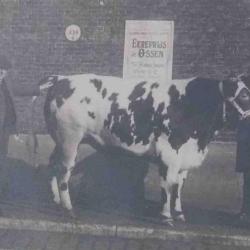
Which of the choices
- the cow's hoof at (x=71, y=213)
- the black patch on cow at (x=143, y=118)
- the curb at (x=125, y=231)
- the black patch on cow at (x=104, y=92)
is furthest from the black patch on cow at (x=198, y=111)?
the cow's hoof at (x=71, y=213)

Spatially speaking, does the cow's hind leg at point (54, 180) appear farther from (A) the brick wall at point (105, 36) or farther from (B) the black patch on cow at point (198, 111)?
(A) the brick wall at point (105, 36)

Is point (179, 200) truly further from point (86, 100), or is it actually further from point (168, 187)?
point (86, 100)

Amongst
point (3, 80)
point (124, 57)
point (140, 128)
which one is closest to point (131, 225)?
point (140, 128)

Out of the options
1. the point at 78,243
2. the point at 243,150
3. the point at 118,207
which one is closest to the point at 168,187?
the point at 118,207

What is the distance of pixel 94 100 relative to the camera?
7.53 meters

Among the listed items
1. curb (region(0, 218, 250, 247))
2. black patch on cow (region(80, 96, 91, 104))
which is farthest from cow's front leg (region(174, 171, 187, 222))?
black patch on cow (region(80, 96, 91, 104))

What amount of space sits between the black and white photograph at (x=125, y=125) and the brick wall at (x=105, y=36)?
0.02m

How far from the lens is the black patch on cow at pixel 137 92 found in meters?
7.44

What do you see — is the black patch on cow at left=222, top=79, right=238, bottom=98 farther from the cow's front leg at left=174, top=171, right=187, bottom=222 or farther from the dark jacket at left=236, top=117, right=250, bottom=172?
the cow's front leg at left=174, top=171, right=187, bottom=222

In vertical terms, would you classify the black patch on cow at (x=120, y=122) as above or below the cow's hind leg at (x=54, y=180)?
above

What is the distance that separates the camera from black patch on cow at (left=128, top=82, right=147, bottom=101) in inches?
293

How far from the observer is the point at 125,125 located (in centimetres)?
741

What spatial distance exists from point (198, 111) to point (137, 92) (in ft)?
2.62

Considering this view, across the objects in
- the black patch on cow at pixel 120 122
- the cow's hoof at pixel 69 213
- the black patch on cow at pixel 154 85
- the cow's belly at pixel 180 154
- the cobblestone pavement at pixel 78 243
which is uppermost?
the black patch on cow at pixel 154 85
